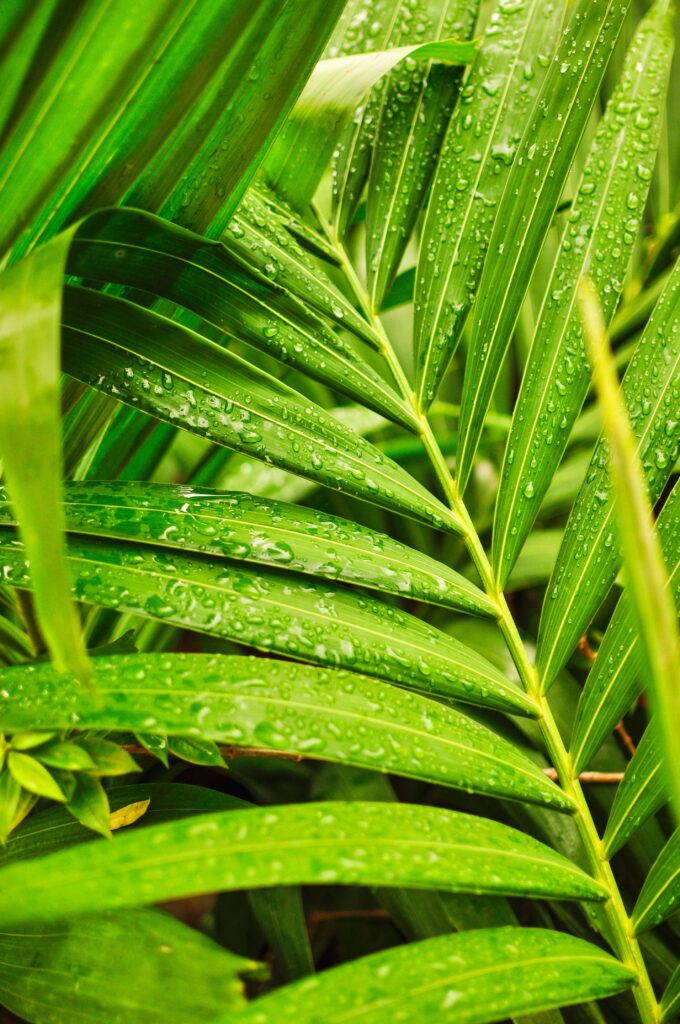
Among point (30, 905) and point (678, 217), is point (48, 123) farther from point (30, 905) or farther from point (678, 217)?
point (678, 217)

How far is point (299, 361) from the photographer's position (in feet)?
1.61

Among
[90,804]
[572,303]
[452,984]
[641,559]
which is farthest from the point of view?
[572,303]

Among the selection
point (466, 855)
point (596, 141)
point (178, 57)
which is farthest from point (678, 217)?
point (466, 855)

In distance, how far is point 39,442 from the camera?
25 centimetres

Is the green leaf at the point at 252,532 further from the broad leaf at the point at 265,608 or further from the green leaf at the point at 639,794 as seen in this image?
the green leaf at the point at 639,794

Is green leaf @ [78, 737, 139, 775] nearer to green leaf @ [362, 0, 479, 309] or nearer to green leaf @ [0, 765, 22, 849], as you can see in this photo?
green leaf @ [0, 765, 22, 849]

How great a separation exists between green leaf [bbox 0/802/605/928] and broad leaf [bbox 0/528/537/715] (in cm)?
9

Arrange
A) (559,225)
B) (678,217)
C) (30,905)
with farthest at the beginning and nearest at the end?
1. (678,217)
2. (559,225)
3. (30,905)

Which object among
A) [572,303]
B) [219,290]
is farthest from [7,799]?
[572,303]

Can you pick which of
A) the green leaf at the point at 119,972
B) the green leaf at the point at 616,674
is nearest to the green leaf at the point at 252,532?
the green leaf at the point at 616,674

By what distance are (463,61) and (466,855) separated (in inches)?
24.1

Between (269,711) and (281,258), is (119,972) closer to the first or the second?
(269,711)

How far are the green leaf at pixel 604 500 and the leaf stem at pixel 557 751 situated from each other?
21 millimetres

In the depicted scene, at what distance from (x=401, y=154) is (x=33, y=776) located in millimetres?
577
